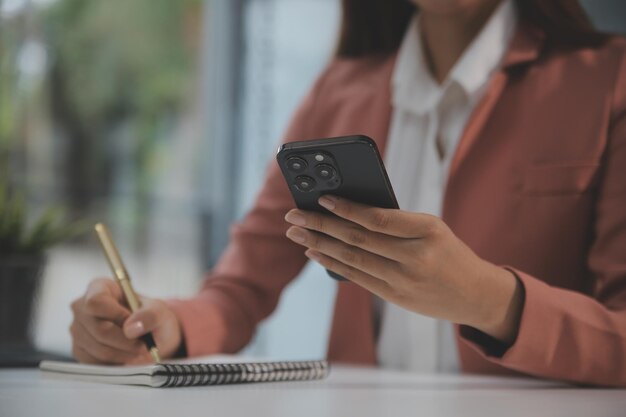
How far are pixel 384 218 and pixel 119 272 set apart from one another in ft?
1.21

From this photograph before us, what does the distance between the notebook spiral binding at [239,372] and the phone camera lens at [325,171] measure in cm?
22

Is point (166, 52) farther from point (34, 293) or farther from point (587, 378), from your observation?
point (587, 378)

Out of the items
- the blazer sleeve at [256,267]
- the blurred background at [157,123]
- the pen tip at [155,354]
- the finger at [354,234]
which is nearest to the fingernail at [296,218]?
the finger at [354,234]

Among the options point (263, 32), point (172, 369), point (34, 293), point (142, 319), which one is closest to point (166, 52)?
point (263, 32)

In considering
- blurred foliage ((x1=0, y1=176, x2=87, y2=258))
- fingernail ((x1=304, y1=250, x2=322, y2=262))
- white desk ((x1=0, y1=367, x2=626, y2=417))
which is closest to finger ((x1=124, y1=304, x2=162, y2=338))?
white desk ((x1=0, y1=367, x2=626, y2=417))

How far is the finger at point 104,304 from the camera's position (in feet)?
2.76

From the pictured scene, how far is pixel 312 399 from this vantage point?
0.62 m

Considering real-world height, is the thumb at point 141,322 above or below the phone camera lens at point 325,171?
below

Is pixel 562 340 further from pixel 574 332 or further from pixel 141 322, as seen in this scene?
pixel 141 322

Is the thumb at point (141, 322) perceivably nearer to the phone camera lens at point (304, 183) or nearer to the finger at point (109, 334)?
the finger at point (109, 334)

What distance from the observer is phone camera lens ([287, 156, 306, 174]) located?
61 cm

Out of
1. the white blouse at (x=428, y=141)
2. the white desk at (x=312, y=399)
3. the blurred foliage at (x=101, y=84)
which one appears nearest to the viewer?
the white desk at (x=312, y=399)

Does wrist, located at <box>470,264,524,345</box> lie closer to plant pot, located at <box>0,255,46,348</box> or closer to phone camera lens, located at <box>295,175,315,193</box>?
phone camera lens, located at <box>295,175,315,193</box>

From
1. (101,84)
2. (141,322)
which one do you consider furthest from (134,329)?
(101,84)
